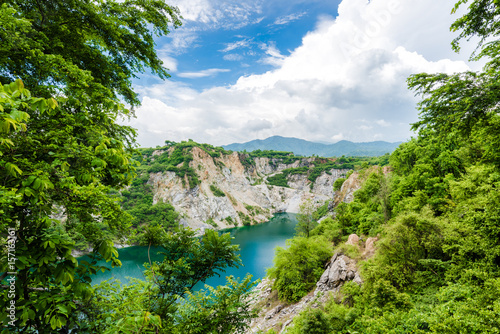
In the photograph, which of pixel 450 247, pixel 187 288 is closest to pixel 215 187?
pixel 450 247

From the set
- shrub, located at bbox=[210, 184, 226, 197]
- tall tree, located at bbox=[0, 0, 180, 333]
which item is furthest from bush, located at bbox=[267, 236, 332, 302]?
shrub, located at bbox=[210, 184, 226, 197]

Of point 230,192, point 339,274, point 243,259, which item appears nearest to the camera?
point 339,274

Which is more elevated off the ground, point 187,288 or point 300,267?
point 187,288

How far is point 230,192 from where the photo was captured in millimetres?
105500

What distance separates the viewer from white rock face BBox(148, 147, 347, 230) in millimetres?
83438

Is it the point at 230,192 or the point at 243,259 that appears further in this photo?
the point at 230,192

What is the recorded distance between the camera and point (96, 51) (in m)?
4.93

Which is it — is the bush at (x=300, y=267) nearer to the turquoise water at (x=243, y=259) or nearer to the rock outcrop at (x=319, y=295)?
the rock outcrop at (x=319, y=295)

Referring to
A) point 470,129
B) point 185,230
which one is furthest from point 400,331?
point 185,230

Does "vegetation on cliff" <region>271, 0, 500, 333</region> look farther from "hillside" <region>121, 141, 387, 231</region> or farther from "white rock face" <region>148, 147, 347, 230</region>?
"white rock face" <region>148, 147, 347, 230</region>

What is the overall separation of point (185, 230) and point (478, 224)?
11.6m

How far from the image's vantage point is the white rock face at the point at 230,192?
274 ft

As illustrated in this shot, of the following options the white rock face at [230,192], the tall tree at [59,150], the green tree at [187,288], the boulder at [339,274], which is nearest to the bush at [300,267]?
the boulder at [339,274]

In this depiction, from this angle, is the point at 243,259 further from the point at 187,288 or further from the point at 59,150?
the point at 59,150
